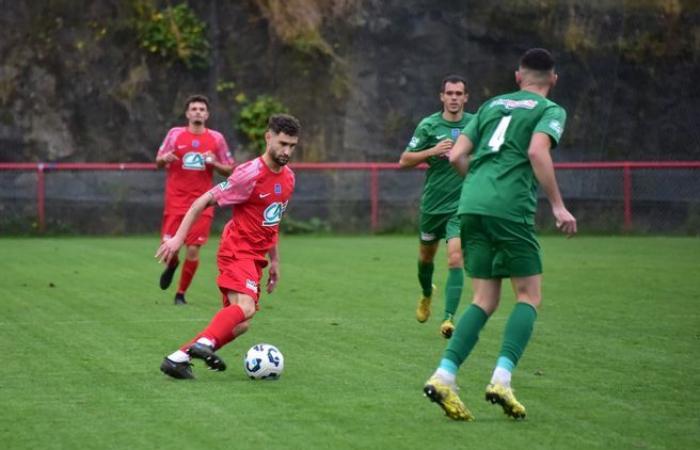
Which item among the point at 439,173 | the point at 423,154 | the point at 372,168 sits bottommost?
the point at 372,168

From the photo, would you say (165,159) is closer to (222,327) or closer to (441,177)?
(441,177)

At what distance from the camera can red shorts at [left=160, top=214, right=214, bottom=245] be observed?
1353 cm

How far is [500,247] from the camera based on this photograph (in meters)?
7.00

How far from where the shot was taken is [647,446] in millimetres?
6152

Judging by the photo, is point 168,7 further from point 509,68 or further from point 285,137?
point 285,137

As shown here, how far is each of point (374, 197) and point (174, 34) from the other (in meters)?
5.52

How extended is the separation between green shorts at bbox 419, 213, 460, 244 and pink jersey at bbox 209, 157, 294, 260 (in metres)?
2.77

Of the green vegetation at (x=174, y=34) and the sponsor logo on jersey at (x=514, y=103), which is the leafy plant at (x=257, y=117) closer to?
the green vegetation at (x=174, y=34)

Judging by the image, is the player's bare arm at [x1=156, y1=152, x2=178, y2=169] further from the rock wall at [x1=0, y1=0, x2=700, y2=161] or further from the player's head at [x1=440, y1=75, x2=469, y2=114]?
the rock wall at [x1=0, y1=0, x2=700, y2=161]

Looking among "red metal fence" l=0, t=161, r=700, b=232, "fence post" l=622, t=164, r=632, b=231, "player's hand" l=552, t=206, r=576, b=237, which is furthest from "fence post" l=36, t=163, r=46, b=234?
"player's hand" l=552, t=206, r=576, b=237

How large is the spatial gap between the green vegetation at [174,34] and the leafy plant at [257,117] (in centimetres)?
145

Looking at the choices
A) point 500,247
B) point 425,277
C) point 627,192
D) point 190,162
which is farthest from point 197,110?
point 627,192

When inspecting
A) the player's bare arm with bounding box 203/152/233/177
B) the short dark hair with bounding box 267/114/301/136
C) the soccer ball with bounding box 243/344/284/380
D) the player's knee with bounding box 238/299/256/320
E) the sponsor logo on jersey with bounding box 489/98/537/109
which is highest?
the sponsor logo on jersey with bounding box 489/98/537/109

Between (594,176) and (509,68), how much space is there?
321 centimetres
